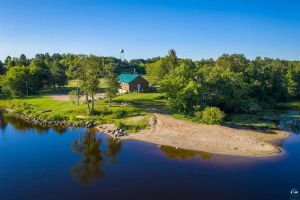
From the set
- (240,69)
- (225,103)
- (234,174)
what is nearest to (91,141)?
(234,174)

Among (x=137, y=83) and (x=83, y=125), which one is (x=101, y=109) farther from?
(x=137, y=83)

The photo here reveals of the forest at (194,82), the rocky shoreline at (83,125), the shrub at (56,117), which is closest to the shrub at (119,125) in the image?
the rocky shoreline at (83,125)

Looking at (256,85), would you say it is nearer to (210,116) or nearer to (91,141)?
(210,116)

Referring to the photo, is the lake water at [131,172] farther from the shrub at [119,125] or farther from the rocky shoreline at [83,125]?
the shrub at [119,125]

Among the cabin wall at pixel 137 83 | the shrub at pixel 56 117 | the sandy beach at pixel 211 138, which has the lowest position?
the sandy beach at pixel 211 138

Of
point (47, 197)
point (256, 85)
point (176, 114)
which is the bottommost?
point (47, 197)

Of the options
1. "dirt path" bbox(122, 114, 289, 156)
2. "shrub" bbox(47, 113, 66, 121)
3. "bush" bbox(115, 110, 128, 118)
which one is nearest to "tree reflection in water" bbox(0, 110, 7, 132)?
"shrub" bbox(47, 113, 66, 121)
